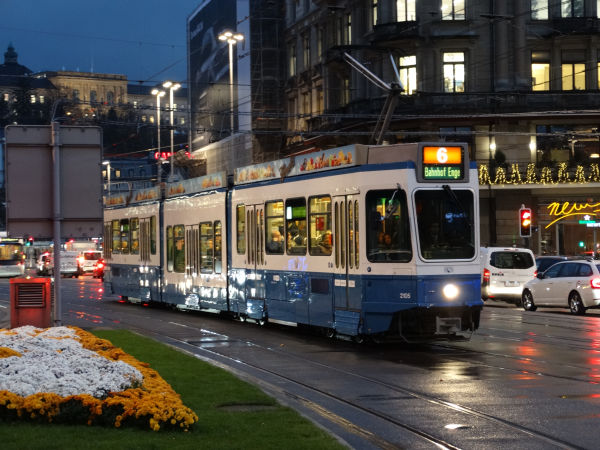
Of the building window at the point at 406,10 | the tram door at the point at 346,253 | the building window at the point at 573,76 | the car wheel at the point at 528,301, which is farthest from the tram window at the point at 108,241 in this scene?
the building window at the point at 573,76

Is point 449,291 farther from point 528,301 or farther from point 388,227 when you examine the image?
point 528,301

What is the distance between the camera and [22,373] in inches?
419

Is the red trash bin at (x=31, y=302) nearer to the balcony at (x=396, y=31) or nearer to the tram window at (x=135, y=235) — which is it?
the tram window at (x=135, y=235)

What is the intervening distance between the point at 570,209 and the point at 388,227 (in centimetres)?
3529

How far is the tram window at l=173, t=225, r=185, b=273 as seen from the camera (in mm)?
29125

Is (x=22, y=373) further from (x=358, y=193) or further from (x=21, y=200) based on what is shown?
(x=358, y=193)

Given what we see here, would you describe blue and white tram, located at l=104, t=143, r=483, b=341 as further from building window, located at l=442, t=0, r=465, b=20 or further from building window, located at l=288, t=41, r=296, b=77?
building window, located at l=288, t=41, r=296, b=77

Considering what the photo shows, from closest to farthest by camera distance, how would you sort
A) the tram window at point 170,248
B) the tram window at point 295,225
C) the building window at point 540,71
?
the tram window at point 295,225, the tram window at point 170,248, the building window at point 540,71

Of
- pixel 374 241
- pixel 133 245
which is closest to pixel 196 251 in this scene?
pixel 133 245

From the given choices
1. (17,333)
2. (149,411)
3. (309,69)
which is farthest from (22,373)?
(309,69)

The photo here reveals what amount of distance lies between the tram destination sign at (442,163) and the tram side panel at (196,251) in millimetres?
8270

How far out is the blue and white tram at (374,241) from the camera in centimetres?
1822

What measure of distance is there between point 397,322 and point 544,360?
2610mm

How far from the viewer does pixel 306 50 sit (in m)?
65.6
